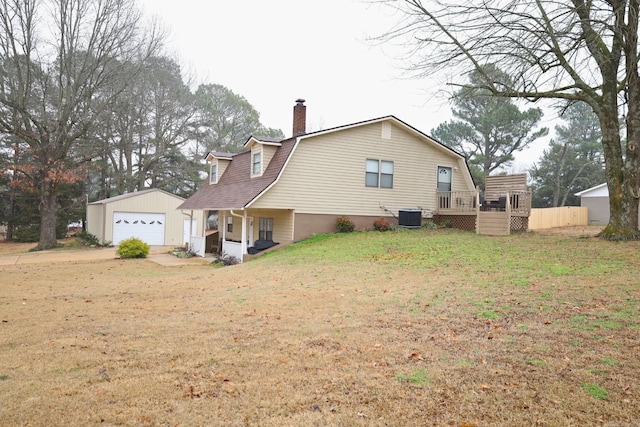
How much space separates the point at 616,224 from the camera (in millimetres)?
13094

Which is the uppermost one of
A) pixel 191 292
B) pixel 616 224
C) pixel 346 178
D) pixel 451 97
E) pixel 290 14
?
pixel 290 14

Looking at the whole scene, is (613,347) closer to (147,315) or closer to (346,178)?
(147,315)

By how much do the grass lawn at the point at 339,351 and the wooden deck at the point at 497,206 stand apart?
24.0 feet

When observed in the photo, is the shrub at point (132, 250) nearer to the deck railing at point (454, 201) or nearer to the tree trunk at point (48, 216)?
the tree trunk at point (48, 216)

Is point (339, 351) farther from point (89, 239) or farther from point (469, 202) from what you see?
point (89, 239)

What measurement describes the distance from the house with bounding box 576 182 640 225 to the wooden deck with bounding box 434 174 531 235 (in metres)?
14.0

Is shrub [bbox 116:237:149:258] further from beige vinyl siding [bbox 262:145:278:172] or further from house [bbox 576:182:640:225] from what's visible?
house [bbox 576:182:640:225]

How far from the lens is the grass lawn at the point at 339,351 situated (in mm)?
3432

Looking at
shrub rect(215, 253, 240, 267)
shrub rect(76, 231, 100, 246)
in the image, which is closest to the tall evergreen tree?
shrub rect(215, 253, 240, 267)

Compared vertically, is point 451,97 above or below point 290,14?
below

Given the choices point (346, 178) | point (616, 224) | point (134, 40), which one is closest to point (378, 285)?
point (616, 224)

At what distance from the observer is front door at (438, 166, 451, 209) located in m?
21.2

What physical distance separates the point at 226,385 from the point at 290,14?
473 inches

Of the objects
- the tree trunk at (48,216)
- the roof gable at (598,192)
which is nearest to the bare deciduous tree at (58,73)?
the tree trunk at (48,216)
